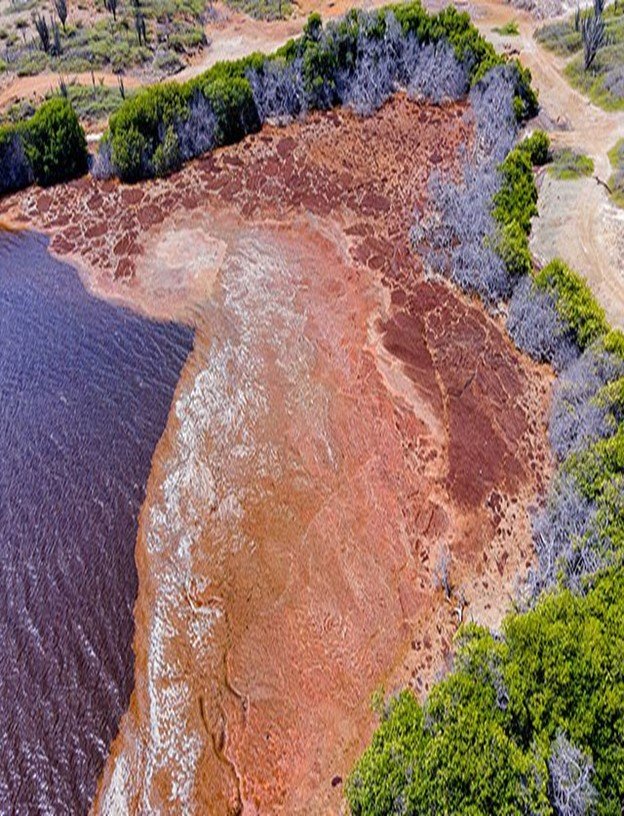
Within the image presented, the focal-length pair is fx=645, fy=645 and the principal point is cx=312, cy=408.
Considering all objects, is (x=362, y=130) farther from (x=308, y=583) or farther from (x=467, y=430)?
(x=308, y=583)

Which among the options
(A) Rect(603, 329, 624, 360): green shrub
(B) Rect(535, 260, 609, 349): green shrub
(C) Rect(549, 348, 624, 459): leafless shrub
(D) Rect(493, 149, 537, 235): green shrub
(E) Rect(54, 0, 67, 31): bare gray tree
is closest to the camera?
(C) Rect(549, 348, 624, 459): leafless shrub

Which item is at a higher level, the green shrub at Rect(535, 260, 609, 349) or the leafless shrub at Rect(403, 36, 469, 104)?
the leafless shrub at Rect(403, 36, 469, 104)

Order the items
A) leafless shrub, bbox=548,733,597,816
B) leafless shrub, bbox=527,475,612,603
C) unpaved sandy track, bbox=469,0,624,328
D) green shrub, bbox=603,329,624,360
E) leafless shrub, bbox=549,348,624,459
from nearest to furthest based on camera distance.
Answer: leafless shrub, bbox=548,733,597,816, leafless shrub, bbox=527,475,612,603, leafless shrub, bbox=549,348,624,459, green shrub, bbox=603,329,624,360, unpaved sandy track, bbox=469,0,624,328

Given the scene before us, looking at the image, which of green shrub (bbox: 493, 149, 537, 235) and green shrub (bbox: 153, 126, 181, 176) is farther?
green shrub (bbox: 153, 126, 181, 176)

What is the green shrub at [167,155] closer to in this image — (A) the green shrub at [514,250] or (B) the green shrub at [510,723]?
(A) the green shrub at [514,250]

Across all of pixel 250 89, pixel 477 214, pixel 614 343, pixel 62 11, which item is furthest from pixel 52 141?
pixel 614 343

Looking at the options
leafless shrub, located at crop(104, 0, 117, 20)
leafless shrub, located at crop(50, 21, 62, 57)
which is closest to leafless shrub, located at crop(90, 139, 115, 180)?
leafless shrub, located at crop(50, 21, 62, 57)

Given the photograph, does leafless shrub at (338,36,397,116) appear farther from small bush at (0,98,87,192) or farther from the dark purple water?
the dark purple water

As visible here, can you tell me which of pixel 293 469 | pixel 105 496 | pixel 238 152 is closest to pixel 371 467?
pixel 293 469
